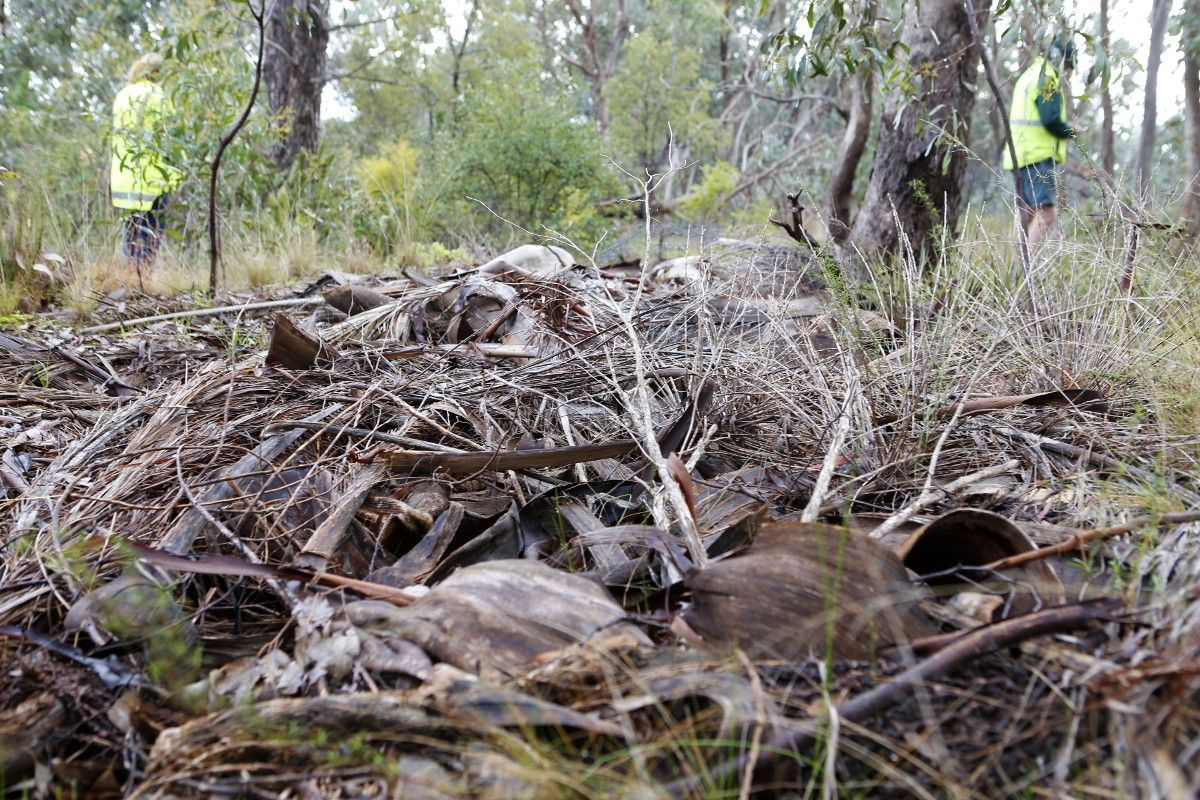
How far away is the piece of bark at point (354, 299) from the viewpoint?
3535 mm

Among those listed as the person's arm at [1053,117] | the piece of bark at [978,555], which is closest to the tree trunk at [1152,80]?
the person's arm at [1053,117]

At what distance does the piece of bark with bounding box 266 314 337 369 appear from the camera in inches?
94.3

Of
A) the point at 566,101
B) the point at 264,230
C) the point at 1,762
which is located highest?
the point at 566,101

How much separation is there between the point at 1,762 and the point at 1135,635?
156 centimetres

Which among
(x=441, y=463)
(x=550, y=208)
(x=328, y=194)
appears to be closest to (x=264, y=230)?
(x=328, y=194)

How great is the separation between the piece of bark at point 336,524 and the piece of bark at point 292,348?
73 cm

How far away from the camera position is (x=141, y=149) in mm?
5113

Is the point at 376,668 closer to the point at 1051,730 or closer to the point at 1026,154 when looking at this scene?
the point at 1051,730

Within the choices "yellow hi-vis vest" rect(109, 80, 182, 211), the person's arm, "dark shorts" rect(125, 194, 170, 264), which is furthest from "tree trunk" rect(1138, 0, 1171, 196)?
"dark shorts" rect(125, 194, 170, 264)

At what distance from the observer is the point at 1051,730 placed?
0.93 meters

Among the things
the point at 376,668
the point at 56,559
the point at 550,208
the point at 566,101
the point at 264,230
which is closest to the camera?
the point at 376,668

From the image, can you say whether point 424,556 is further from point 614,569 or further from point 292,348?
point 292,348

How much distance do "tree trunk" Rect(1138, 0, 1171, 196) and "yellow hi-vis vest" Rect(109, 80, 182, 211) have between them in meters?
8.39

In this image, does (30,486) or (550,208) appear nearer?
(30,486)
